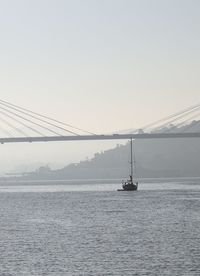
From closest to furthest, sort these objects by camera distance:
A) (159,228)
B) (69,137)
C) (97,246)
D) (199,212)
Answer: (97,246), (159,228), (199,212), (69,137)

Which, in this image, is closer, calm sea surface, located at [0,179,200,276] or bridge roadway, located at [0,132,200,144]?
calm sea surface, located at [0,179,200,276]

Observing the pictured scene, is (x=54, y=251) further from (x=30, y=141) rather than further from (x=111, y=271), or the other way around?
(x=30, y=141)

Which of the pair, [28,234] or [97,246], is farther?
[28,234]

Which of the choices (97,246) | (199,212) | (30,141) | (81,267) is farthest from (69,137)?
(81,267)

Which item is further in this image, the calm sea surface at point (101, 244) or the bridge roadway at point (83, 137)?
the bridge roadway at point (83, 137)

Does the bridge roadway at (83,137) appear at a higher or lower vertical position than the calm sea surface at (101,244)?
higher

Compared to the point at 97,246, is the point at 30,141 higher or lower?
higher

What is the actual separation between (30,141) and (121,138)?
52.4ft

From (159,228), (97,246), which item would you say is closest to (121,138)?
(159,228)

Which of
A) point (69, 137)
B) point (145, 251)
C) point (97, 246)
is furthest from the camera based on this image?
point (69, 137)

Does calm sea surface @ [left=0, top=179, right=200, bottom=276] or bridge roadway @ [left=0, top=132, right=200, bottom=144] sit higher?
bridge roadway @ [left=0, top=132, right=200, bottom=144]

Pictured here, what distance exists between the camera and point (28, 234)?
60156 millimetres

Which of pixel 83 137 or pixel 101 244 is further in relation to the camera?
pixel 83 137

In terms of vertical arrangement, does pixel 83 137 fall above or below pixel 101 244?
above
